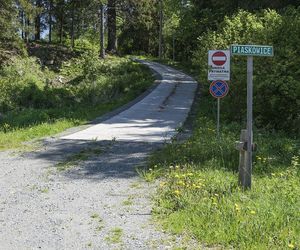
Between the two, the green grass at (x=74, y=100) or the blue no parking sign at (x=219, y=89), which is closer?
the blue no parking sign at (x=219, y=89)

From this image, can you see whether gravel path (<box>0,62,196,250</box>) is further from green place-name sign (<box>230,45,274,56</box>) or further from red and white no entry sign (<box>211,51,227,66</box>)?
red and white no entry sign (<box>211,51,227,66</box>)

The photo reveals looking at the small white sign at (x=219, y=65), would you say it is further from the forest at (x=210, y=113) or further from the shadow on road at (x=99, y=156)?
the shadow on road at (x=99, y=156)

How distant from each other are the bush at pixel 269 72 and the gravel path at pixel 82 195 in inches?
111

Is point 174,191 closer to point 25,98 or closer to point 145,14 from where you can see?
point 25,98

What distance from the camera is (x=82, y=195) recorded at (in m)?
7.22

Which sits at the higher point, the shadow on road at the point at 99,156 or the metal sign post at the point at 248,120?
the metal sign post at the point at 248,120

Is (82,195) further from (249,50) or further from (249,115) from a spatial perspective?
(249,50)

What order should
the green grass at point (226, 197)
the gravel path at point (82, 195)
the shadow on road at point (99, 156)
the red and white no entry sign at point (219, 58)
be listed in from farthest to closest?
the red and white no entry sign at point (219, 58)
the shadow on road at point (99, 156)
the gravel path at point (82, 195)
the green grass at point (226, 197)

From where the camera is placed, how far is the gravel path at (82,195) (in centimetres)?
527

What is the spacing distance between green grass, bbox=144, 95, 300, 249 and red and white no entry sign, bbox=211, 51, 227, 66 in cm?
237

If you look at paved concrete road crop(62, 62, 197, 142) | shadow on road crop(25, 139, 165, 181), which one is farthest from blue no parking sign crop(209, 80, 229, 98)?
paved concrete road crop(62, 62, 197, 142)

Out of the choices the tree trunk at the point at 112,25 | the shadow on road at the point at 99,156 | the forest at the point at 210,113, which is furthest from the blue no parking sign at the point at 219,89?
the tree trunk at the point at 112,25

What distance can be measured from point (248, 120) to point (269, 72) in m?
8.11

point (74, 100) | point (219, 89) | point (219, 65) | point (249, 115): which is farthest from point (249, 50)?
point (74, 100)
